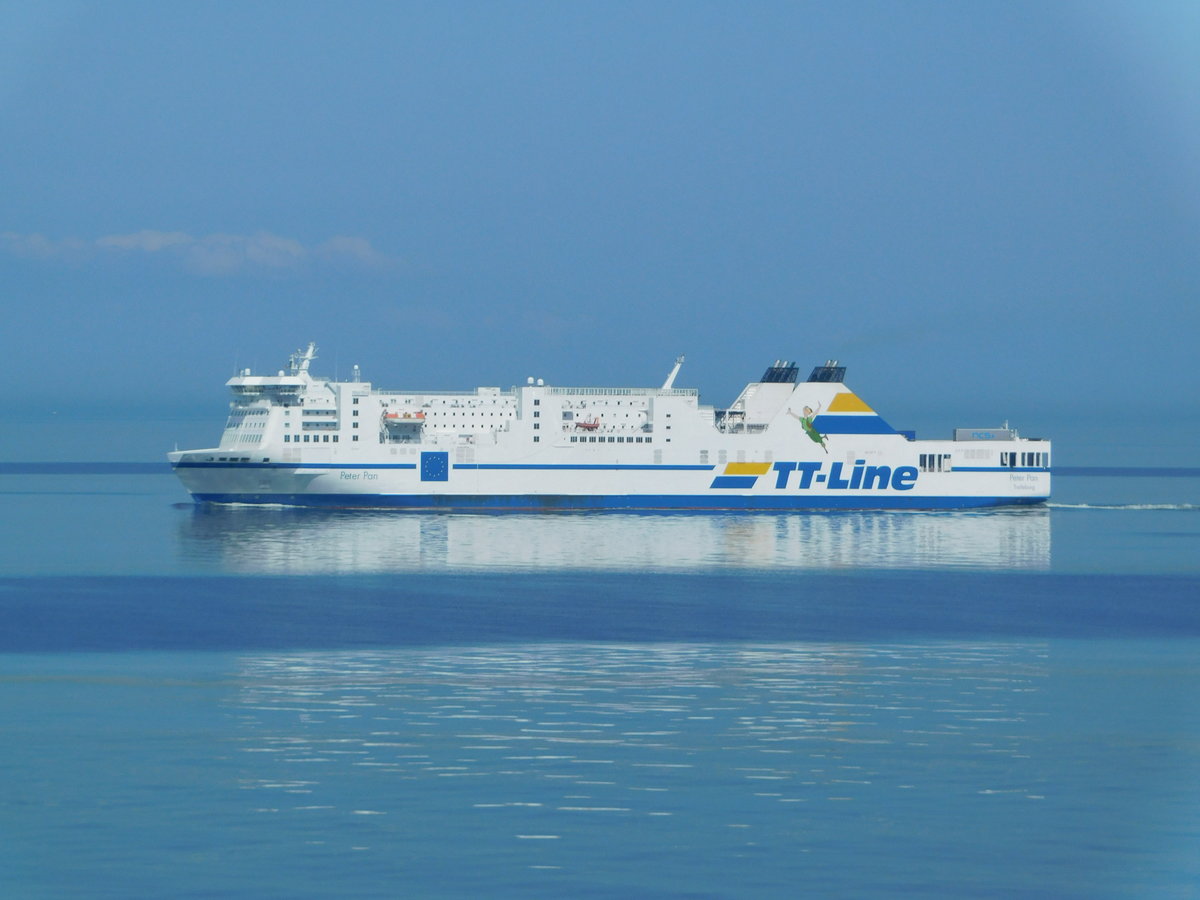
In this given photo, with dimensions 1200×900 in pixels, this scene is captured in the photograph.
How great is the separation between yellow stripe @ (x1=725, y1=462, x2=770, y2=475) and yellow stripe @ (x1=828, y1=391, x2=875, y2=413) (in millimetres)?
3043

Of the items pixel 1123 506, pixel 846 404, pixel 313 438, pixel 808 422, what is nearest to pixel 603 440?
pixel 808 422

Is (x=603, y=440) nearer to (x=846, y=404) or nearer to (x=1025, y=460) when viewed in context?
(x=846, y=404)

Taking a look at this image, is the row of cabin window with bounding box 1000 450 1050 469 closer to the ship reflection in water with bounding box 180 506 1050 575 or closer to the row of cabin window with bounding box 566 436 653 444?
the ship reflection in water with bounding box 180 506 1050 575

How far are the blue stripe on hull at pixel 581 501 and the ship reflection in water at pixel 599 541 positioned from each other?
0.46 m

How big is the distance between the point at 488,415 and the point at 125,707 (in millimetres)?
34072

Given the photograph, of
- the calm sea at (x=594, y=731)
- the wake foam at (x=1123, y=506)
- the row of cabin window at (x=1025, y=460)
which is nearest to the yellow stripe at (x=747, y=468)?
the row of cabin window at (x=1025, y=460)

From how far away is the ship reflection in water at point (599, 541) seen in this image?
121 feet

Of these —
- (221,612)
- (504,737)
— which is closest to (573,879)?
(504,737)

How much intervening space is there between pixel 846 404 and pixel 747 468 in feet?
13.7

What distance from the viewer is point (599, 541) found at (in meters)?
42.8

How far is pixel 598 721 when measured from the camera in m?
17.5

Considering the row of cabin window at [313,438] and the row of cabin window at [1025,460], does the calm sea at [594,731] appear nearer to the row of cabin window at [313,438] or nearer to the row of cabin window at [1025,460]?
the row of cabin window at [313,438]

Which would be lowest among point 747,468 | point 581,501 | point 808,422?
point 581,501

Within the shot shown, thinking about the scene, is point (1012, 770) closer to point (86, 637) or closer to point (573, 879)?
point (573, 879)
